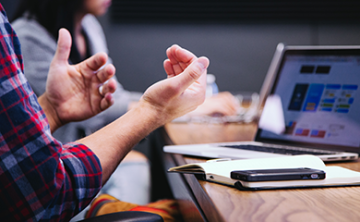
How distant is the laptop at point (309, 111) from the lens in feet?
2.83

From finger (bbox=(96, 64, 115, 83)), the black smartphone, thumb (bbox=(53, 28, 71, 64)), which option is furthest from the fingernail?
thumb (bbox=(53, 28, 71, 64))

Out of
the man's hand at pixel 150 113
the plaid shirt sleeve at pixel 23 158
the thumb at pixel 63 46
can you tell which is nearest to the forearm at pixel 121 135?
the man's hand at pixel 150 113

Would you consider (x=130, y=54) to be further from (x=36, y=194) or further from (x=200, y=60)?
(x=36, y=194)

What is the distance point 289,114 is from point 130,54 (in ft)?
7.28

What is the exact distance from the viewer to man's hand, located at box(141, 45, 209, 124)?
0.72 m

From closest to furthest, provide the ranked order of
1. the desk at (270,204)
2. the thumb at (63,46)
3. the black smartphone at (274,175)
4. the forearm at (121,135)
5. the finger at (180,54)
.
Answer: the desk at (270,204) → the black smartphone at (274,175) → the forearm at (121,135) → the finger at (180,54) → the thumb at (63,46)

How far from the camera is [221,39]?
3102mm

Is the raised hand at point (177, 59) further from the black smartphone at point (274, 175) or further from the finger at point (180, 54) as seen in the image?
the black smartphone at point (274, 175)

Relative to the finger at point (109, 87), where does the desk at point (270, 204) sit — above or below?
below

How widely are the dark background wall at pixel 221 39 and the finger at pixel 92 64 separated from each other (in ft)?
6.54

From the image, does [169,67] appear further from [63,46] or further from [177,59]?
[63,46]

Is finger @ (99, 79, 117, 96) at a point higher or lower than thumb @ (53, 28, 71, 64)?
lower

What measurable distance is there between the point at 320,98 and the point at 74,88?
760 mm

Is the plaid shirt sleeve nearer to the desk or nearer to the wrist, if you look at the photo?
the desk
